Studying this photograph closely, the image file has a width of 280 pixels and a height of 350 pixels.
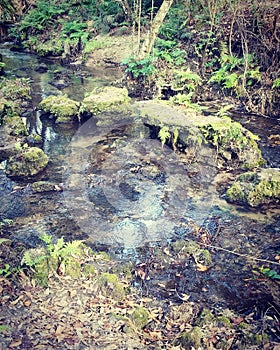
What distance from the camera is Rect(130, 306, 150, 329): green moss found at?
17.0 feet

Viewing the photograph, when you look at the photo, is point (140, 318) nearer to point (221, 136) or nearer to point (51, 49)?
point (221, 136)

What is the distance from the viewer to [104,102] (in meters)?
12.7

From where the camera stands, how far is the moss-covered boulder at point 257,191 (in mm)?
8273

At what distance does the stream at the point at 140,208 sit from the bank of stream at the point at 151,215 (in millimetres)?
20

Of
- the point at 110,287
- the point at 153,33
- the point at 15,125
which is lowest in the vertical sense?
the point at 110,287

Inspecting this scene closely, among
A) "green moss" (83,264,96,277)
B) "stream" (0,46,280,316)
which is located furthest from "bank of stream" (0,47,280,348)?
"green moss" (83,264,96,277)

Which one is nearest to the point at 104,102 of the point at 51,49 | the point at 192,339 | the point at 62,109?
the point at 62,109

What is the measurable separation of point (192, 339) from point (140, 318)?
806 mm

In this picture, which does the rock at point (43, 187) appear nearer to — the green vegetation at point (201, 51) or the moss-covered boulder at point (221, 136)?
the moss-covered boulder at point (221, 136)

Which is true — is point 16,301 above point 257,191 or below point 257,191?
below

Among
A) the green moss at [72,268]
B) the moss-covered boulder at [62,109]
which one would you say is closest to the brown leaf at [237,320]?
the green moss at [72,268]

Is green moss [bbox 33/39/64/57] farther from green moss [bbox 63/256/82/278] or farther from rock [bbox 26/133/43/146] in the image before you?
green moss [bbox 63/256/82/278]

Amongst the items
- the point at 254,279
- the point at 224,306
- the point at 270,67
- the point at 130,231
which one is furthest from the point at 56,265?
the point at 270,67

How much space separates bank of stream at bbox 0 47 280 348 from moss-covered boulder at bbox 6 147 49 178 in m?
0.20
